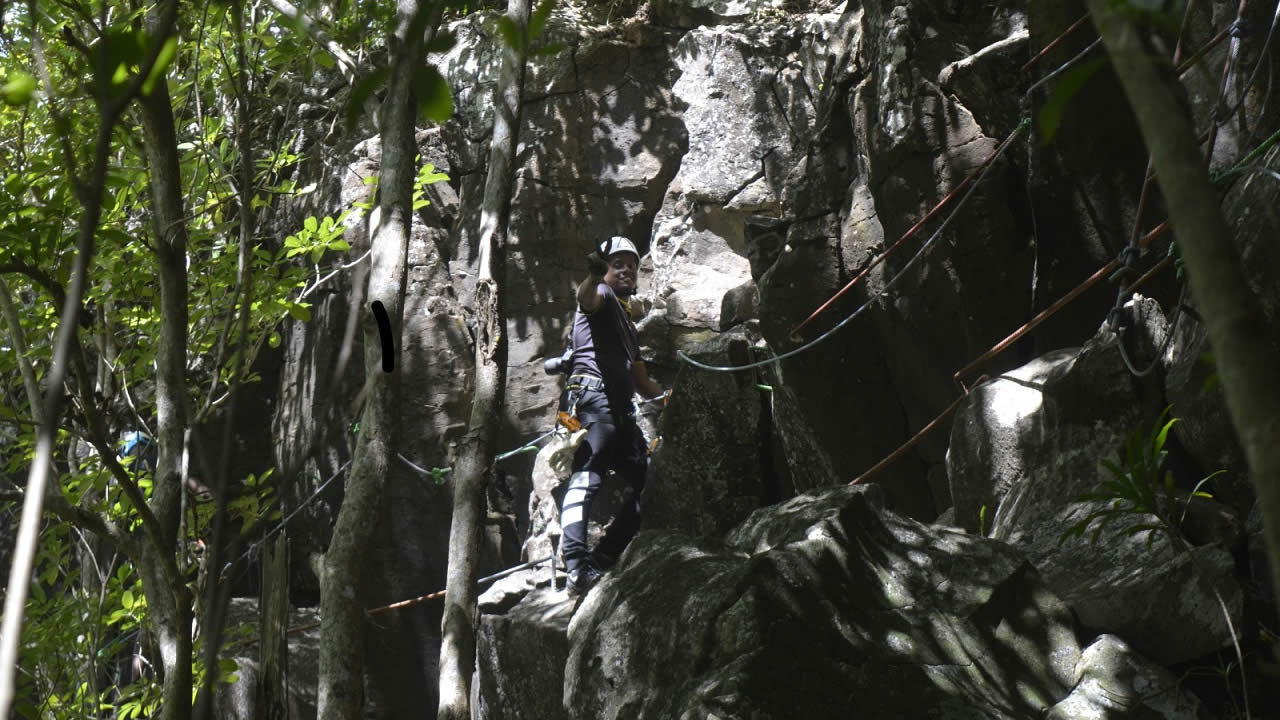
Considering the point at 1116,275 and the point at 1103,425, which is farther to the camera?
the point at 1103,425

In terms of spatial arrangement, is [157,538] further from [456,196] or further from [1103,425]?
[456,196]

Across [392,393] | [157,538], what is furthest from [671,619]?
[157,538]

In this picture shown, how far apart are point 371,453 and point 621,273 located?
3000 millimetres

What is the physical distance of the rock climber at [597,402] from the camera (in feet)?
21.6

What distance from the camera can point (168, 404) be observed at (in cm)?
328

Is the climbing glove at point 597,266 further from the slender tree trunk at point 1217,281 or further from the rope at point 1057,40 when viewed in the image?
the slender tree trunk at point 1217,281

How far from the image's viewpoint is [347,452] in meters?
10.1

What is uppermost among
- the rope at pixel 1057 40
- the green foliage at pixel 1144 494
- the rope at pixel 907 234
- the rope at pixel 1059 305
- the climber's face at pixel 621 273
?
the rope at pixel 1057 40

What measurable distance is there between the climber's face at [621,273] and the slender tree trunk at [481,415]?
4.36 feet

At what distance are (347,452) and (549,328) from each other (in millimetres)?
2144

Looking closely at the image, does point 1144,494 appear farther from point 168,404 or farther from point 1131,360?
point 168,404

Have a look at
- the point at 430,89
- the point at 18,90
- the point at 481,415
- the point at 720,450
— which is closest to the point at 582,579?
the point at 720,450

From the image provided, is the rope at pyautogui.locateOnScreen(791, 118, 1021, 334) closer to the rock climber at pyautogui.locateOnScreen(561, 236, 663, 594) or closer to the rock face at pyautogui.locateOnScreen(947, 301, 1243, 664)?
the rock face at pyautogui.locateOnScreen(947, 301, 1243, 664)

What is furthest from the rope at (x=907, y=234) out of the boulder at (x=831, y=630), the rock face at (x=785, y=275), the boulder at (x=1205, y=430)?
the boulder at (x=831, y=630)
